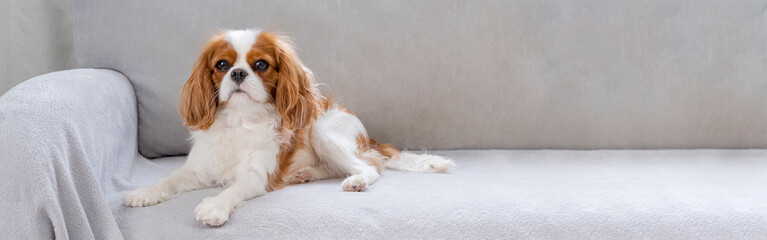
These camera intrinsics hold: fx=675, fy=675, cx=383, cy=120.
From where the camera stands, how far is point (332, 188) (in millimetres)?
1589

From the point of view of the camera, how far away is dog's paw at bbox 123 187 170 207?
142 centimetres

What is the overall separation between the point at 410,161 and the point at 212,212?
691 millimetres

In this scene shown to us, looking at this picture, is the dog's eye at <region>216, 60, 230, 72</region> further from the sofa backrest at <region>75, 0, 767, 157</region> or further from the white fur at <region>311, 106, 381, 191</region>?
the sofa backrest at <region>75, 0, 767, 157</region>

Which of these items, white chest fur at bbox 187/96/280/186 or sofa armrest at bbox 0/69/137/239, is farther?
white chest fur at bbox 187/96/280/186

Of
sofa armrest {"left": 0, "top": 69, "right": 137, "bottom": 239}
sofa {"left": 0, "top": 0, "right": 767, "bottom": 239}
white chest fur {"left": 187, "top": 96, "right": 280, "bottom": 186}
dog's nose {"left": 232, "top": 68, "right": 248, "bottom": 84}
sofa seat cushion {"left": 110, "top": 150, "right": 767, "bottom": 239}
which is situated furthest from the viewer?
sofa {"left": 0, "top": 0, "right": 767, "bottom": 239}

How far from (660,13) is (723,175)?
596 millimetres

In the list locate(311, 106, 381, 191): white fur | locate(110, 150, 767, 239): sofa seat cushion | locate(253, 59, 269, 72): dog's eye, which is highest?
locate(253, 59, 269, 72): dog's eye

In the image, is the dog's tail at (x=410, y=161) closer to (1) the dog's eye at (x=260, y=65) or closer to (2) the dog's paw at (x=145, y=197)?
(1) the dog's eye at (x=260, y=65)

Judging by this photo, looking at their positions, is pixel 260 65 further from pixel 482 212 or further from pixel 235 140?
pixel 482 212

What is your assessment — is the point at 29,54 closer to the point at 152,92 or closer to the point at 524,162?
the point at 152,92

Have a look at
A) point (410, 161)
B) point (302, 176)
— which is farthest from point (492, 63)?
point (302, 176)

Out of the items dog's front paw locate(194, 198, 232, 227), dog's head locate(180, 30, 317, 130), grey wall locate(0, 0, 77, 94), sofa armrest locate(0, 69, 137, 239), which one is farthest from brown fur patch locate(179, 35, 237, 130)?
grey wall locate(0, 0, 77, 94)

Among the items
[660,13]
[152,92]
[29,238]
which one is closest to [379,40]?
[152,92]

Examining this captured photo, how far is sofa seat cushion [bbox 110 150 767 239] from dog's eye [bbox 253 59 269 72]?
0.29 m
